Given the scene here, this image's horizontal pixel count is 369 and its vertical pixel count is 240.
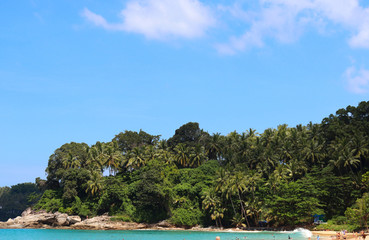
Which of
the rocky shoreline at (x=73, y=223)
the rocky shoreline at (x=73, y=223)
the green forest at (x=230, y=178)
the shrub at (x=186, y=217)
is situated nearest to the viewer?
the green forest at (x=230, y=178)

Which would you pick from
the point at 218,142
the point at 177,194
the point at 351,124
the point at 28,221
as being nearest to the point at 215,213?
the point at 177,194

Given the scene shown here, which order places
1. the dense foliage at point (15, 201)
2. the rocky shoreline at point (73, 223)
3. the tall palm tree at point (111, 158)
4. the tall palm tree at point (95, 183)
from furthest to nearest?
the dense foliage at point (15, 201) < the tall palm tree at point (111, 158) < the tall palm tree at point (95, 183) < the rocky shoreline at point (73, 223)

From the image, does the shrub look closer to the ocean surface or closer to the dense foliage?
the ocean surface

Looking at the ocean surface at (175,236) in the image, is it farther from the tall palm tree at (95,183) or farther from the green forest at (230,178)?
the tall palm tree at (95,183)

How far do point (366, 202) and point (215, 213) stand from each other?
28594 mm

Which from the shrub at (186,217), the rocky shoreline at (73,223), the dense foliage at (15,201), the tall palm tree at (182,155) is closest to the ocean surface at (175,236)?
the shrub at (186,217)

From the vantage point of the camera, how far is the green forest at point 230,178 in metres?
69.0

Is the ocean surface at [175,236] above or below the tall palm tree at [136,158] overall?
below

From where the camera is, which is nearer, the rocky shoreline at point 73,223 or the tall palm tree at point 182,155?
the rocky shoreline at point 73,223

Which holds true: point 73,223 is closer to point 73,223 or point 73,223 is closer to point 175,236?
point 73,223

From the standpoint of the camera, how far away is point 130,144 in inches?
4193

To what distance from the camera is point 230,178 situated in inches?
2916

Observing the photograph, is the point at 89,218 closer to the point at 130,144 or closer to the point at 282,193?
the point at 130,144

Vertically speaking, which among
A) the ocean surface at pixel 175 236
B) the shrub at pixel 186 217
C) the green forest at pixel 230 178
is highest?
the green forest at pixel 230 178
